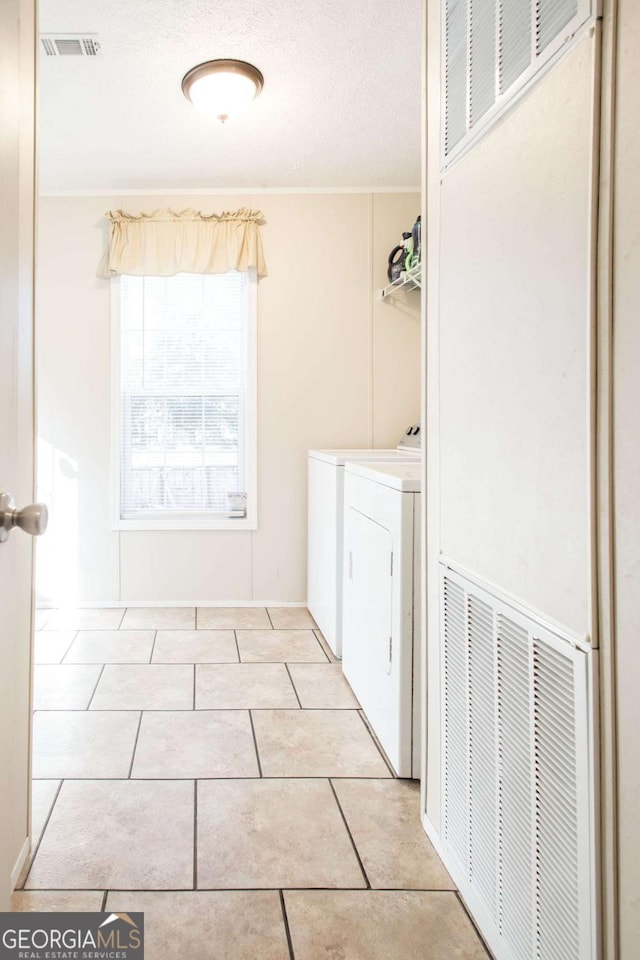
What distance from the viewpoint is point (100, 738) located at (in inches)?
88.2

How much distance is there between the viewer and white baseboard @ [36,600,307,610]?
3959 millimetres

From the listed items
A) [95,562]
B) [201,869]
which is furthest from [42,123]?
[201,869]

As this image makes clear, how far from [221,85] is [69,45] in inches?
23.3

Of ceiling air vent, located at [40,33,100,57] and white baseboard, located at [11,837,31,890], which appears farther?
ceiling air vent, located at [40,33,100,57]

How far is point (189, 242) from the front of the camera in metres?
3.85

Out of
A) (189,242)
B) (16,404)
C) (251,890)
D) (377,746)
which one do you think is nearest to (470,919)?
(251,890)

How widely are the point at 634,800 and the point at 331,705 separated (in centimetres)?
181

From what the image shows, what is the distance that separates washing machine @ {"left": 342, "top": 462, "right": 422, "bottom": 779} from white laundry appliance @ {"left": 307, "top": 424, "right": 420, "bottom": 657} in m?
0.39

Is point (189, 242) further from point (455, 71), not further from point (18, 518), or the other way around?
Answer: point (18, 518)

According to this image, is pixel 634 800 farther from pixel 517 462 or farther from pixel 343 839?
pixel 343 839

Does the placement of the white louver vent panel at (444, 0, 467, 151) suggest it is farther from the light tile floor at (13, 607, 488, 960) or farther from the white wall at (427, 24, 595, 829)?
the light tile floor at (13, 607, 488, 960)

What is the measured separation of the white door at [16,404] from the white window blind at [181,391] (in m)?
2.42

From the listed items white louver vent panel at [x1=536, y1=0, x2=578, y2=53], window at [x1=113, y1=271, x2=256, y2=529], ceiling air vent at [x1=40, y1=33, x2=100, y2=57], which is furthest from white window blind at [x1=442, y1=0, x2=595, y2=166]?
window at [x1=113, y1=271, x2=256, y2=529]

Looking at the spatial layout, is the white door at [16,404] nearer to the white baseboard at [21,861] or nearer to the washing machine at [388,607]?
the white baseboard at [21,861]
